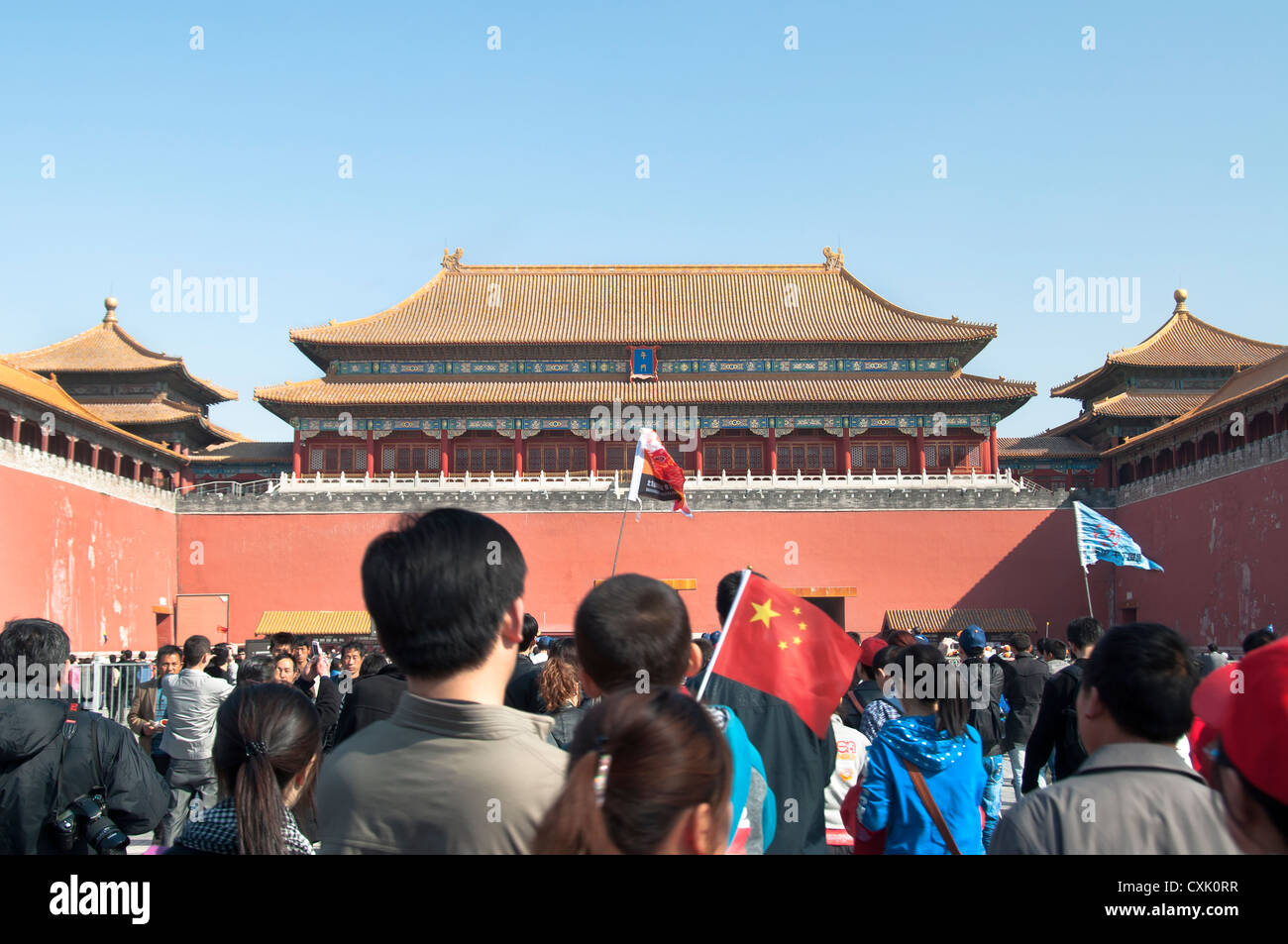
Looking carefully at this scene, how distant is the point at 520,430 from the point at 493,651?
26.9 meters

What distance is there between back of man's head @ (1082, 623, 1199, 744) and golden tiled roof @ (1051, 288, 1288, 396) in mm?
29198

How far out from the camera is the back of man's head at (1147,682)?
2.49 metres

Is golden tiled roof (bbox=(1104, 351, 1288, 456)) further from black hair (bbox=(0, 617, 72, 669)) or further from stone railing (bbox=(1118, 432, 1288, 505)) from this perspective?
black hair (bbox=(0, 617, 72, 669))

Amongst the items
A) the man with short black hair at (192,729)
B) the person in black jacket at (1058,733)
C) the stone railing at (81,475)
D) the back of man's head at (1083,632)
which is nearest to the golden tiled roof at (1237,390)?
the back of man's head at (1083,632)

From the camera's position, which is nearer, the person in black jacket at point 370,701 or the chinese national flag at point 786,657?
the chinese national flag at point 786,657

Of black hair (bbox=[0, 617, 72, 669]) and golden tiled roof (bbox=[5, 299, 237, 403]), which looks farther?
golden tiled roof (bbox=[5, 299, 237, 403])

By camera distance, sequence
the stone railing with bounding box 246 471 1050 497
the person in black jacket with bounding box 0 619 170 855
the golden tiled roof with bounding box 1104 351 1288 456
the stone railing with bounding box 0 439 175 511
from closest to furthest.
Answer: the person in black jacket with bounding box 0 619 170 855, the stone railing with bounding box 0 439 175 511, the golden tiled roof with bounding box 1104 351 1288 456, the stone railing with bounding box 246 471 1050 497

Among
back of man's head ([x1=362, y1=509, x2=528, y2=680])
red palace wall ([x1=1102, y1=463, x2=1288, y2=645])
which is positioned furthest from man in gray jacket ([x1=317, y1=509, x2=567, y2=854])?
red palace wall ([x1=1102, y1=463, x2=1288, y2=645])

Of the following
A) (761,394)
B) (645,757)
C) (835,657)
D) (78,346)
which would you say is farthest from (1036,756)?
(78,346)

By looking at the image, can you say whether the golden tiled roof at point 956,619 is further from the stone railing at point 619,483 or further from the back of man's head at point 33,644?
the back of man's head at point 33,644

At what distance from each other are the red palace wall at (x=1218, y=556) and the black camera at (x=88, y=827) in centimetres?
1963

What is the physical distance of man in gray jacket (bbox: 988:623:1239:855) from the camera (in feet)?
7.27

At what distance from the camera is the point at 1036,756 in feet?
16.1
